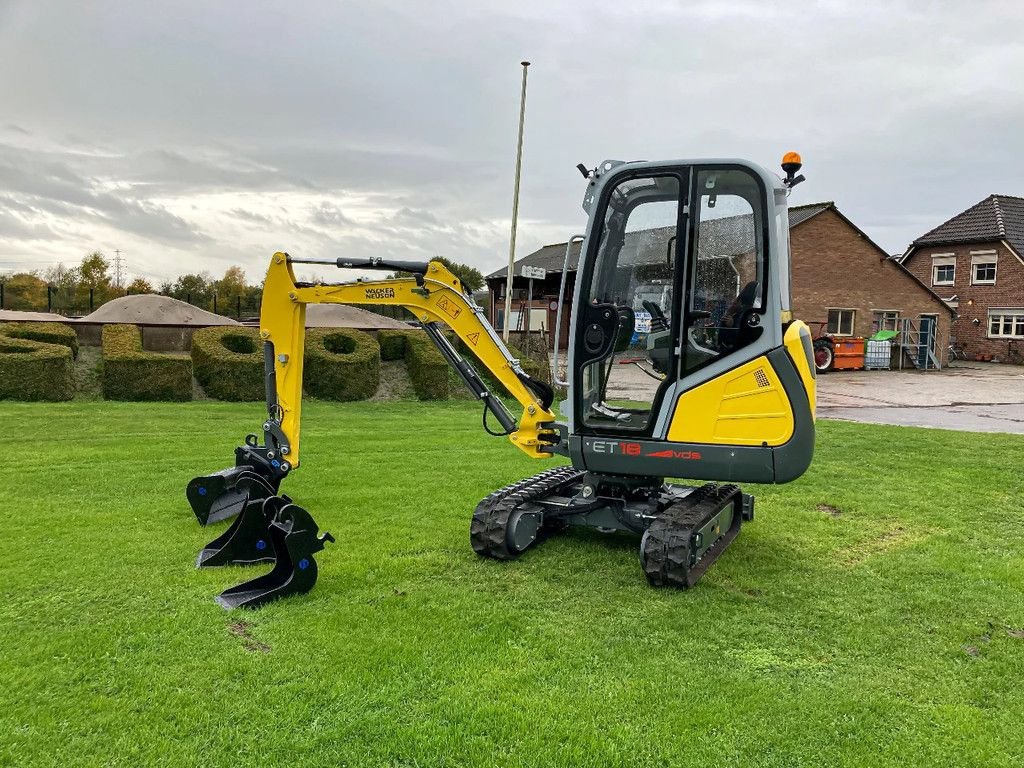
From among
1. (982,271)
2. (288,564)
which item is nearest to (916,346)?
(982,271)

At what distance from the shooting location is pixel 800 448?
5180 mm

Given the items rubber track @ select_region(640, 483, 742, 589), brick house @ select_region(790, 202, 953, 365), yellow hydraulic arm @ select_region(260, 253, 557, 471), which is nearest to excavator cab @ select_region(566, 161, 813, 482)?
rubber track @ select_region(640, 483, 742, 589)

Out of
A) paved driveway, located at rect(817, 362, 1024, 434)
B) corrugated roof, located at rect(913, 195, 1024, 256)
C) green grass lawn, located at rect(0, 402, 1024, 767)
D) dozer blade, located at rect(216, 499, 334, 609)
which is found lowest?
green grass lawn, located at rect(0, 402, 1024, 767)

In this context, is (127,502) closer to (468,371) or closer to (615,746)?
(468,371)

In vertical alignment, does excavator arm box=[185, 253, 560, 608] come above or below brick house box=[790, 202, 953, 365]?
below

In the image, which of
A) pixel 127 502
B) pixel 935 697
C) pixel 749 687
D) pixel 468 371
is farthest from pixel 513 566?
pixel 127 502

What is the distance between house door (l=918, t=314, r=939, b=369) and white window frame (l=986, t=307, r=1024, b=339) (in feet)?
17.8

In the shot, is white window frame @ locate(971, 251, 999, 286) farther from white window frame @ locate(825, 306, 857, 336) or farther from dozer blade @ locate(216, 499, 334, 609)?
dozer blade @ locate(216, 499, 334, 609)

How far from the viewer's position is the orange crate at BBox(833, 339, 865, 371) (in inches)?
1141

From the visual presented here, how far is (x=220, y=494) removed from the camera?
6.87 m

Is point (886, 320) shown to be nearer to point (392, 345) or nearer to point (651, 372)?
point (392, 345)

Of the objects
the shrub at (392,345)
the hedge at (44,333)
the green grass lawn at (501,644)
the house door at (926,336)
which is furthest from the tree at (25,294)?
the house door at (926,336)

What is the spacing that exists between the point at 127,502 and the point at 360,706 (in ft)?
15.7

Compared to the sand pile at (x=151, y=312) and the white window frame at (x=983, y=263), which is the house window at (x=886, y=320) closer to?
the white window frame at (x=983, y=263)
